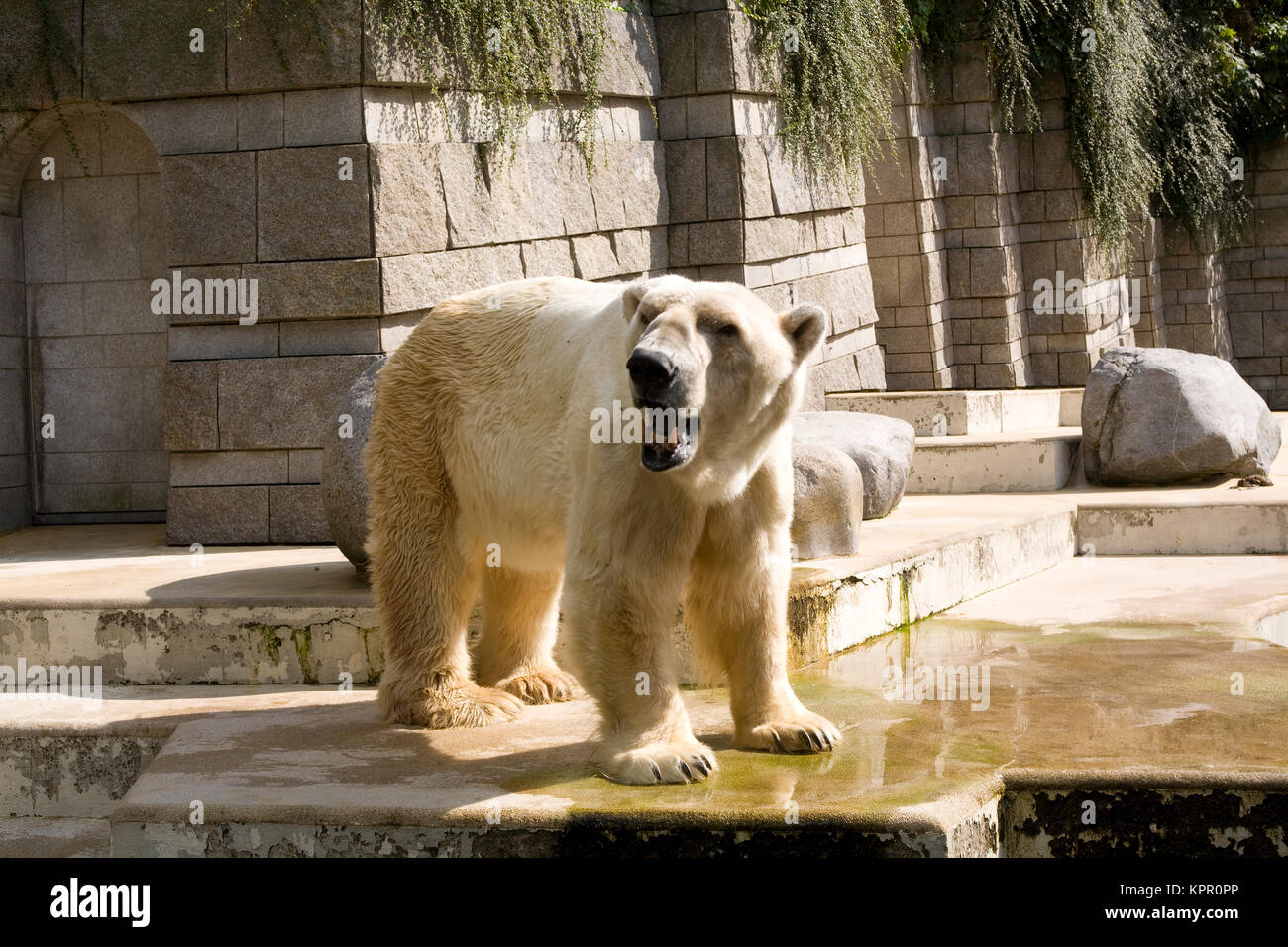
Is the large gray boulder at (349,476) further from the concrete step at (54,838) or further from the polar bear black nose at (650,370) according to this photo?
the polar bear black nose at (650,370)

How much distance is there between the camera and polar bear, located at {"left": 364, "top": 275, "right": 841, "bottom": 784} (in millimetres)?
3156

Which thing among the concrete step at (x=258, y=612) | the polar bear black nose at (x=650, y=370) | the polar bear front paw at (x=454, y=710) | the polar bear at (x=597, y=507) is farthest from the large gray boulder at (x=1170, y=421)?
the polar bear black nose at (x=650, y=370)

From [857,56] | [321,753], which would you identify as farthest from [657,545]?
[857,56]

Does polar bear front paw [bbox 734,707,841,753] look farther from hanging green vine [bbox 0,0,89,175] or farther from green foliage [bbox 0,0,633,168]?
hanging green vine [bbox 0,0,89,175]

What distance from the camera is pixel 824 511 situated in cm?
559

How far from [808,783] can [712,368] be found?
1000mm

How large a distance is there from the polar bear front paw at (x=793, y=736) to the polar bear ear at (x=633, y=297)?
112 cm

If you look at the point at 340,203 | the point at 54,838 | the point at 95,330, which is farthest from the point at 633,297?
the point at 95,330

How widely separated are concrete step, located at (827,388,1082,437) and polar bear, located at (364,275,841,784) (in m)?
6.04

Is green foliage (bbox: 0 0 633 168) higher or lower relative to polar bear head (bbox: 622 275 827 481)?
higher

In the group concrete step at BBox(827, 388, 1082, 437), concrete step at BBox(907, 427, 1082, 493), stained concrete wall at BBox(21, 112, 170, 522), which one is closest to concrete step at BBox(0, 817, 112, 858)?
stained concrete wall at BBox(21, 112, 170, 522)

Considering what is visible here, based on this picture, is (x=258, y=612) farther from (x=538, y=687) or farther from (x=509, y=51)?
(x=509, y=51)

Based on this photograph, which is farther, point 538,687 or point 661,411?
point 538,687
